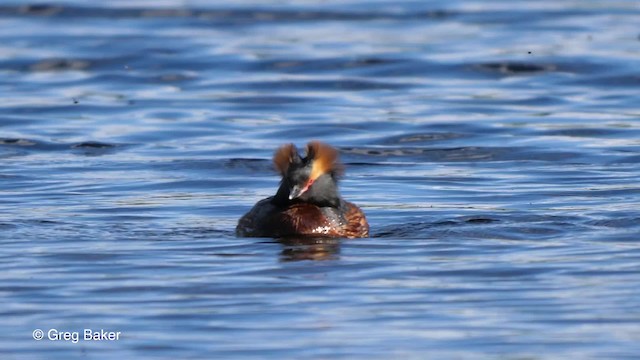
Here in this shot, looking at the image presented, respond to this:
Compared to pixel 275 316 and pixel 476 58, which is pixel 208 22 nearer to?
pixel 476 58

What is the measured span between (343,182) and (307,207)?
3811 mm

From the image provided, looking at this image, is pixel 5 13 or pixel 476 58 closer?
pixel 476 58

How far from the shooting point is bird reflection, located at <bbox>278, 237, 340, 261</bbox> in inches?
524

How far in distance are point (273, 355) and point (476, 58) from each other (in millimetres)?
18036

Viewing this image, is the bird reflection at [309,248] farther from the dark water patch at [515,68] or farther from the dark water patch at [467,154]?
the dark water patch at [515,68]

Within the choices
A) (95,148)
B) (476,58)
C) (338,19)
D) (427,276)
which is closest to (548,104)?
(476,58)

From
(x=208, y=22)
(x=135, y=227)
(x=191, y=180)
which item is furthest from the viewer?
(x=208, y=22)

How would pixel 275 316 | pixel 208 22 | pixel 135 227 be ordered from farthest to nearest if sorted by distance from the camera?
pixel 208 22, pixel 135 227, pixel 275 316

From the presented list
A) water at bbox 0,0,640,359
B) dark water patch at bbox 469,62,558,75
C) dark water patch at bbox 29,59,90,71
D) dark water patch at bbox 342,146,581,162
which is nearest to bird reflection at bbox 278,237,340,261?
water at bbox 0,0,640,359

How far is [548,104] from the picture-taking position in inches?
939

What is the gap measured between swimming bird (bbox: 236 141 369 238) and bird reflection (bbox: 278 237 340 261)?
4.1 inches

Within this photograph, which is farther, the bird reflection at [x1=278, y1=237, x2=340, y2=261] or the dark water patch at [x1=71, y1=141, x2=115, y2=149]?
the dark water patch at [x1=71, y1=141, x2=115, y2=149]

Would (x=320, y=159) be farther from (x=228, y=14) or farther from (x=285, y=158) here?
(x=228, y=14)

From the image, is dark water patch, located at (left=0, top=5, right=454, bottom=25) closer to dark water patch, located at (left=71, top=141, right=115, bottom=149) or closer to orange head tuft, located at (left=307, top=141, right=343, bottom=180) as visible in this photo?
dark water patch, located at (left=71, top=141, right=115, bottom=149)
